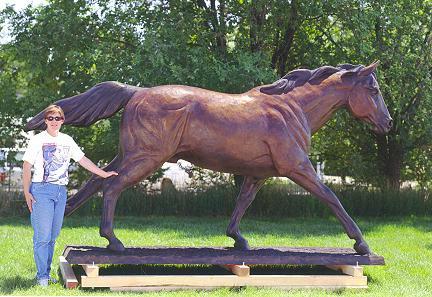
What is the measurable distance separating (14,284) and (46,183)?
1066 millimetres

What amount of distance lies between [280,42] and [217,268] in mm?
10674

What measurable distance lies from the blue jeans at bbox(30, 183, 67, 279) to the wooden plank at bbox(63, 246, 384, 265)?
0.26 metres

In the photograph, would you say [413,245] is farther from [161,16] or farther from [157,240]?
[161,16]

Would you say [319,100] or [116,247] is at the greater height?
[319,100]

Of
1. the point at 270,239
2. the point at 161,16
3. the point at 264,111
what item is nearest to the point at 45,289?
the point at 264,111

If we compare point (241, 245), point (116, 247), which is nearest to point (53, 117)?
point (116, 247)

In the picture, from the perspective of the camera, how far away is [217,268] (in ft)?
25.5

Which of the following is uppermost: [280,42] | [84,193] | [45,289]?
[280,42]

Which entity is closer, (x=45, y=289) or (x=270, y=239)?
(x=45, y=289)

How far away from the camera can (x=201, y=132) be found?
22.4 ft

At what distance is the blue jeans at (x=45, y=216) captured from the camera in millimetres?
6348

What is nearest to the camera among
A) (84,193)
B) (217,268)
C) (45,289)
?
(45,289)

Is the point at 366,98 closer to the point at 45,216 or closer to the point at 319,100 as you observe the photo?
the point at 319,100

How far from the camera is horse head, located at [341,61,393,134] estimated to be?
7.44 m
